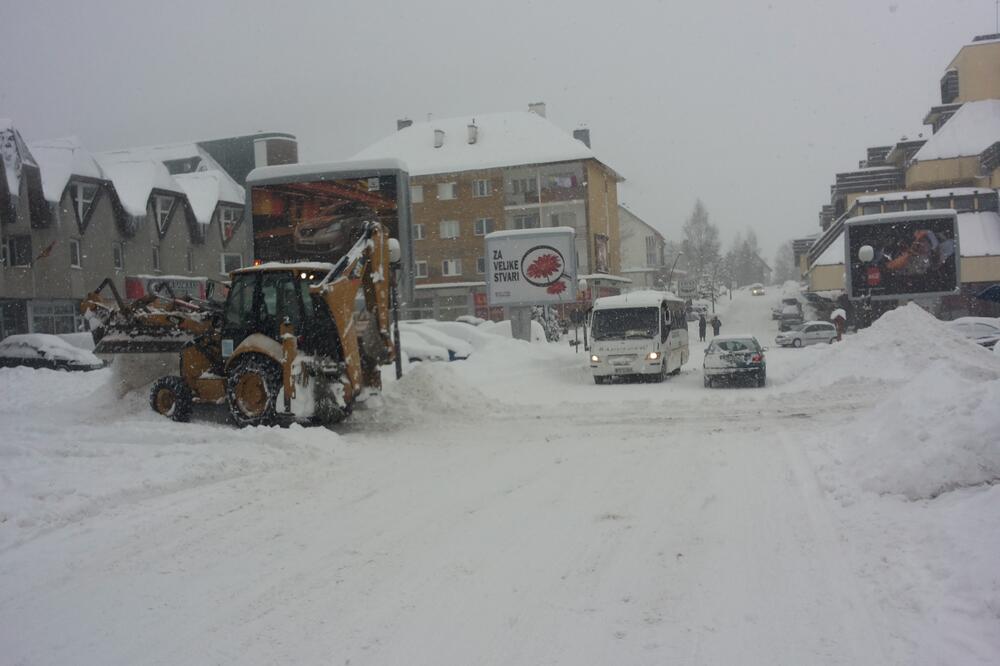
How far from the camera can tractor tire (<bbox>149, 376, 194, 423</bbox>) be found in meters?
14.2

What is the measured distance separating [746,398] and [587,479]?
380 inches

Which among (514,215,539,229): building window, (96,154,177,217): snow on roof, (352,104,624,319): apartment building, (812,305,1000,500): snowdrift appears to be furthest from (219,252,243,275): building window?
(812,305,1000,500): snowdrift

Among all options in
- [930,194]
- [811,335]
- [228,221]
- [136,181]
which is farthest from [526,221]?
[136,181]

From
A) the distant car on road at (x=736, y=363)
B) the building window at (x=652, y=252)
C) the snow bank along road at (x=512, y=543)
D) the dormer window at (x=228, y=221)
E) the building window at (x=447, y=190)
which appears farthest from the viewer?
the building window at (x=652, y=252)

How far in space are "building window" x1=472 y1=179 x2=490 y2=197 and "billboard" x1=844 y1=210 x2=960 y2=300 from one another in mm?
30374

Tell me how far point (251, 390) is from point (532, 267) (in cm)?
2262

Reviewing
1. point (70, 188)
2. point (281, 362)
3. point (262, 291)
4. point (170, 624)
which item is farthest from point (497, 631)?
point (70, 188)

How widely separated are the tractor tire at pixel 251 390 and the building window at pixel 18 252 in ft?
103

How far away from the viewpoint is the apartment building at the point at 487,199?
59.9m

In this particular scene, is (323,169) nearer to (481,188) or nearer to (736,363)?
(736,363)

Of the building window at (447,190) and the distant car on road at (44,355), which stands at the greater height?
the building window at (447,190)

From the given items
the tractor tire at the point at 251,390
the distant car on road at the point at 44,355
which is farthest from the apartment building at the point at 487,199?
the tractor tire at the point at 251,390

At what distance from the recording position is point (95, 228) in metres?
43.3

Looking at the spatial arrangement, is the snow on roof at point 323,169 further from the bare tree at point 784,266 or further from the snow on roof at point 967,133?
the bare tree at point 784,266
